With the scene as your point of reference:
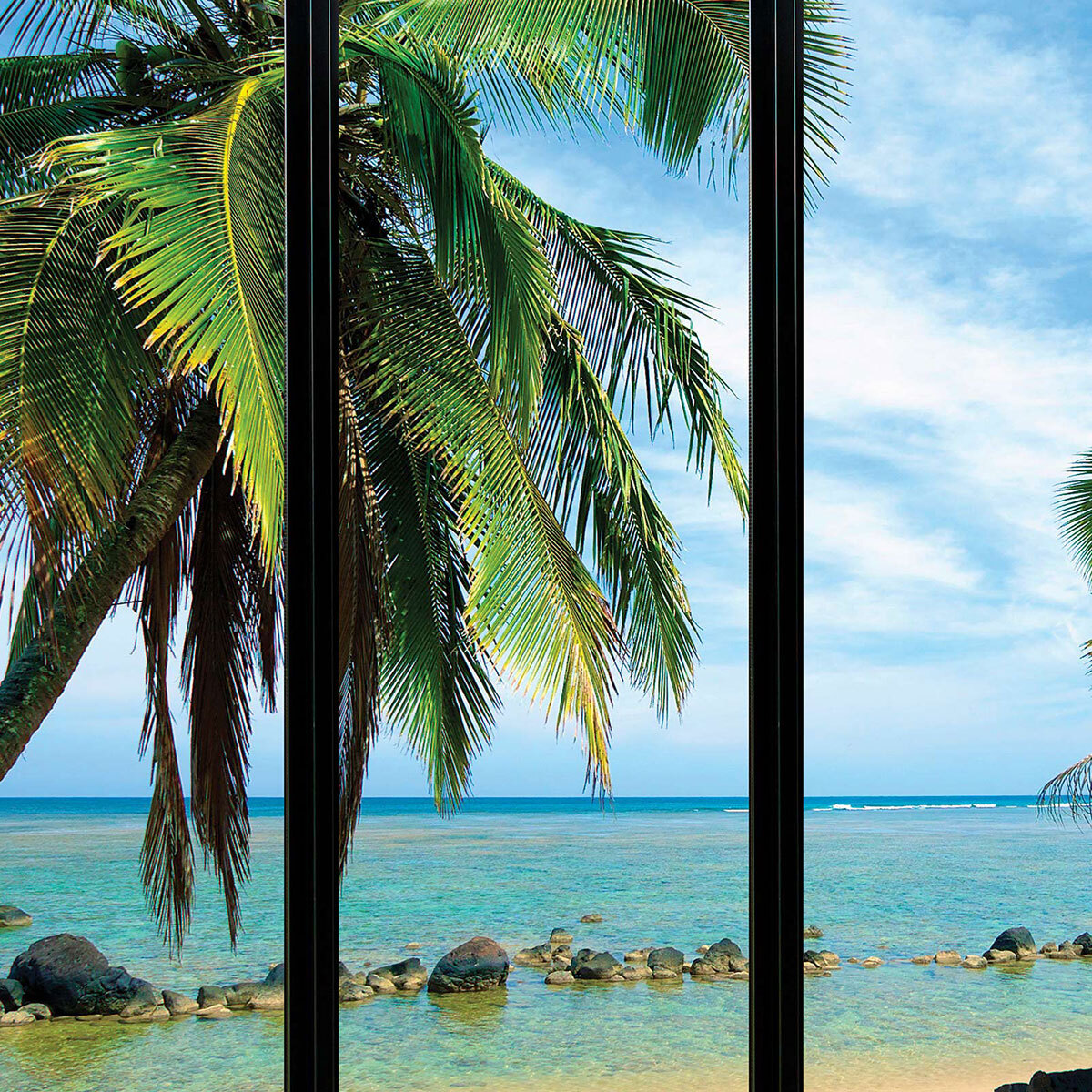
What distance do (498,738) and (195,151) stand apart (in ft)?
27.2

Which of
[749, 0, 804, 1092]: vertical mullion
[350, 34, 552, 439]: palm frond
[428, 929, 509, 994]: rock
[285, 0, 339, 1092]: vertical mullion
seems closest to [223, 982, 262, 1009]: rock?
[428, 929, 509, 994]: rock

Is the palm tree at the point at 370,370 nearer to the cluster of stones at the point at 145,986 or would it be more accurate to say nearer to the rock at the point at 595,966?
the cluster of stones at the point at 145,986

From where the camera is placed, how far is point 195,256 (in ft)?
3.91

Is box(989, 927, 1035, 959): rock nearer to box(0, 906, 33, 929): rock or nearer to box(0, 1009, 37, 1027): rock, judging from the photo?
box(0, 1009, 37, 1027): rock

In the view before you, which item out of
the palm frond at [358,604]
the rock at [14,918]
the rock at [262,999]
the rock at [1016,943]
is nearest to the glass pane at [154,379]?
the palm frond at [358,604]

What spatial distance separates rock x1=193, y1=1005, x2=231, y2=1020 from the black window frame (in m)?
8.23

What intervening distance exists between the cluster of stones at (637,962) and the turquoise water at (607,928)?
110mm

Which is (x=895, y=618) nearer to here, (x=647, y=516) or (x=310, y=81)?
(x=647, y=516)

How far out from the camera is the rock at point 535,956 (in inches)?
350

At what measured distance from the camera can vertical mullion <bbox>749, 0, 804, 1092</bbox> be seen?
0.88 meters

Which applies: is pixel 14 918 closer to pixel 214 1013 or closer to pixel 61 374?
pixel 214 1013

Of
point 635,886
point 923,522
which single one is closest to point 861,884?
point 635,886

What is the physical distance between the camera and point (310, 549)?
942 mm

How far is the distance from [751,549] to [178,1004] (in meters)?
8.62
